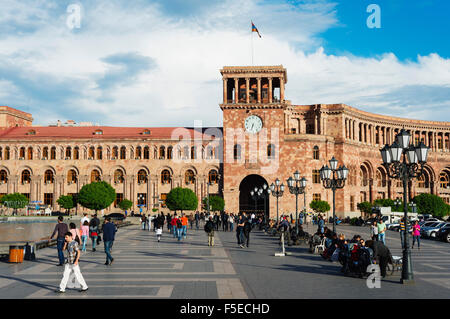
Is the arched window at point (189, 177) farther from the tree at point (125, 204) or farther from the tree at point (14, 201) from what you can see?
the tree at point (14, 201)

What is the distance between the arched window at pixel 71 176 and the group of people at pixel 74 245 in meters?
47.2

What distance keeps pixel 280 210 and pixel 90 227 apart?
132 ft

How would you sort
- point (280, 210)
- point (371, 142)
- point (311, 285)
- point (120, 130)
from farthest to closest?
point (371, 142)
point (120, 130)
point (280, 210)
point (311, 285)

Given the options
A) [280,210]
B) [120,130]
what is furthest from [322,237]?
[120,130]

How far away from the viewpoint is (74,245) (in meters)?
12.3

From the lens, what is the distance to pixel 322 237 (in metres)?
23.1

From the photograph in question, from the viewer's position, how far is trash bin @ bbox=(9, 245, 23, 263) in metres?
18.2

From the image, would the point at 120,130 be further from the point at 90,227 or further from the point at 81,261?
Result: the point at 81,261

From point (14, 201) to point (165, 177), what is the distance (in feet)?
68.2

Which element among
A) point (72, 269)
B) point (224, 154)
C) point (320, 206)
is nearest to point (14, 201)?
point (224, 154)

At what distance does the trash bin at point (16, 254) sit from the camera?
18250 millimetres

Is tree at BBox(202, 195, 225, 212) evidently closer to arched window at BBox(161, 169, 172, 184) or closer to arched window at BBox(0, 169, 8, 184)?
arched window at BBox(161, 169, 172, 184)

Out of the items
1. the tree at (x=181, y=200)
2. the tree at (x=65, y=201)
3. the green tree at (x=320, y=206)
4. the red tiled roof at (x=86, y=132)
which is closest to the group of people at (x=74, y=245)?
the tree at (x=181, y=200)
